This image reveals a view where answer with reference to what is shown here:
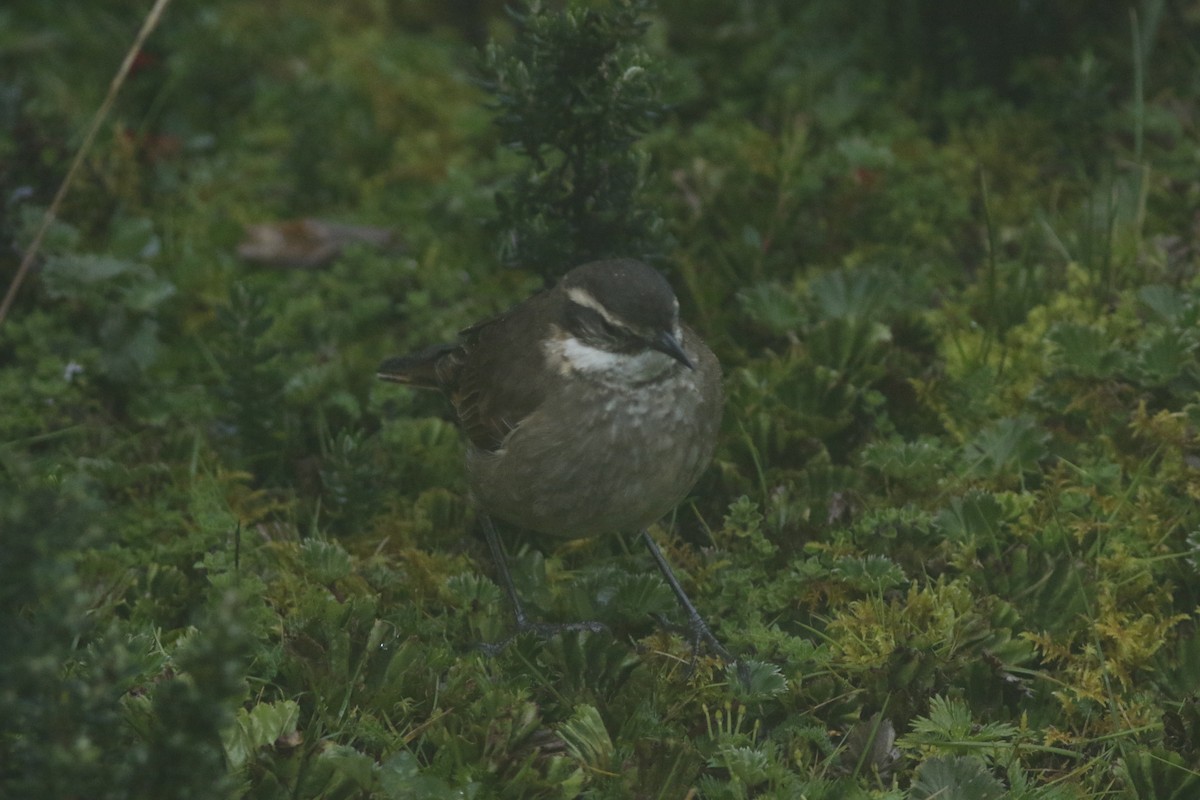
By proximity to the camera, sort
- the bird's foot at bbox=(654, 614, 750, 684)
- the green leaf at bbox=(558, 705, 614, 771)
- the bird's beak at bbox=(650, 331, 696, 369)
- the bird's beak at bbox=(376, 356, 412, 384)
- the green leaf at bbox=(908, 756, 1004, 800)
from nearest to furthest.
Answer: the green leaf at bbox=(908, 756, 1004, 800) → the green leaf at bbox=(558, 705, 614, 771) → the bird's beak at bbox=(650, 331, 696, 369) → the bird's foot at bbox=(654, 614, 750, 684) → the bird's beak at bbox=(376, 356, 412, 384)

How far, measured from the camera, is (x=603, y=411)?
4805mm

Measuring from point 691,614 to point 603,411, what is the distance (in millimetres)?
762

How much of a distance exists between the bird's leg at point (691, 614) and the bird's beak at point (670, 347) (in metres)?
0.77

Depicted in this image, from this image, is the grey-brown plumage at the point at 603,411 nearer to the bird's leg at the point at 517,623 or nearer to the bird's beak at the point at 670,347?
the bird's beak at the point at 670,347

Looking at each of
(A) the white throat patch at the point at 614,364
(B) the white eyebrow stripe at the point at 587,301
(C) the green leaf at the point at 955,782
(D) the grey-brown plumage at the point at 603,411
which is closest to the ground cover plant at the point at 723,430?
(C) the green leaf at the point at 955,782

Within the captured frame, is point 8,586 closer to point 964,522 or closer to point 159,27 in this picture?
point 964,522

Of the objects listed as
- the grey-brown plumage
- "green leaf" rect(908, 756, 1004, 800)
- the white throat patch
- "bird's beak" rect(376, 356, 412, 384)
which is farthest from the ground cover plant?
the white throat patch

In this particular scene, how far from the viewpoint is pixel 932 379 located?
5828 mm

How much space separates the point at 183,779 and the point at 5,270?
407 centimetres

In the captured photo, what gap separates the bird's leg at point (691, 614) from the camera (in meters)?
4.80

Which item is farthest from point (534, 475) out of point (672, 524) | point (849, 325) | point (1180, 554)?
point (1180, 554)

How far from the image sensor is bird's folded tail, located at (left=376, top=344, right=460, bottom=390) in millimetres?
5711

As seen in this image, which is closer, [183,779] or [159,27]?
[183,779]

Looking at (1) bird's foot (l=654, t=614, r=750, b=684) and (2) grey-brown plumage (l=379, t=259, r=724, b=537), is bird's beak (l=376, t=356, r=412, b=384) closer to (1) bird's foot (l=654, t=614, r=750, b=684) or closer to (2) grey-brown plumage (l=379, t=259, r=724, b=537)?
(2) grey-brown plumage (l=379, t=259, r=724, b=537)
